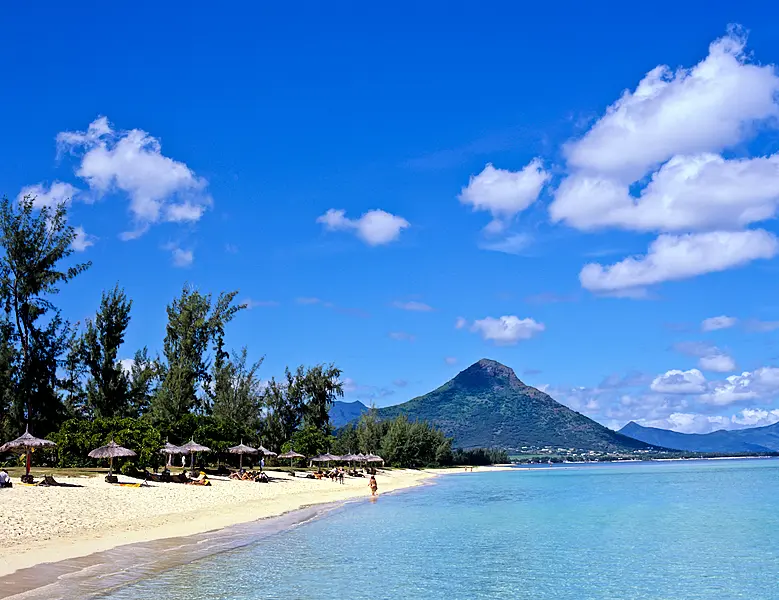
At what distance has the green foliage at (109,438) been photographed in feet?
135

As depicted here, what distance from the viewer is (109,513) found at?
26.8 meters

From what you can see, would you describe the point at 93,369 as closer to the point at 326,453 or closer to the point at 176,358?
the point at 176,358

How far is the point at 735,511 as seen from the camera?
127ft

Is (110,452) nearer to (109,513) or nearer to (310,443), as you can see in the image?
(109,513)

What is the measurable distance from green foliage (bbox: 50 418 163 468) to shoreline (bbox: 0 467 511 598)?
2.44 meters

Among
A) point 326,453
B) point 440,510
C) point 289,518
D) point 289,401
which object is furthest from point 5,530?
point 289,401

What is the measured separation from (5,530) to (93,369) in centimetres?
3849

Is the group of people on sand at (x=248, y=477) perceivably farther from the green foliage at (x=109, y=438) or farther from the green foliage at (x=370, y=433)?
the green foliage at (x=370, y=433)

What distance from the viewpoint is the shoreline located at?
17812 mm

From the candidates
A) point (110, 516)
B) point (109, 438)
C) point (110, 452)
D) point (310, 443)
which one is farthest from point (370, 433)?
point (110, 516)

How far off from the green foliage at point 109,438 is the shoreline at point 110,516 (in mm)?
2444

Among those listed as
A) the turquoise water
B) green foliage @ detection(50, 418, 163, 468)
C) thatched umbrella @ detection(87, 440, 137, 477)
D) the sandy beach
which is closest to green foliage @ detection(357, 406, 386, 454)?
the sandy beach

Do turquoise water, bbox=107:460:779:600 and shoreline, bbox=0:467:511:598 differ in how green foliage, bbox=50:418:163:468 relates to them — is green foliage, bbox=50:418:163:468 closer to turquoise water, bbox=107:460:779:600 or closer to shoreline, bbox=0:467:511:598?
shoreline, bbox=0:467:511:598

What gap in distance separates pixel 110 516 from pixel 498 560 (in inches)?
548
